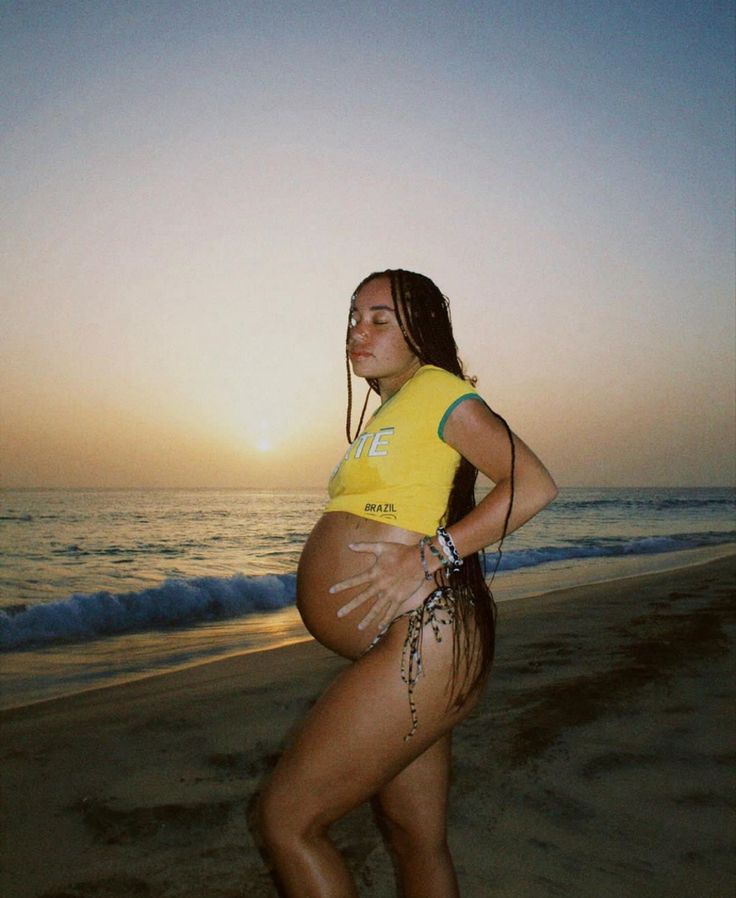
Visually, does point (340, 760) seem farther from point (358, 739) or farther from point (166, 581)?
point (166, 581)

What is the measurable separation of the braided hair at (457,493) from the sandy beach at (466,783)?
1.66m

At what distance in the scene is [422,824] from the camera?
6.07 feet

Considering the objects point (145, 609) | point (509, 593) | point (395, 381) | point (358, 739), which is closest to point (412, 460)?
point (395, 381)

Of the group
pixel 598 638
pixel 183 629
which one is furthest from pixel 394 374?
pixel 183 629

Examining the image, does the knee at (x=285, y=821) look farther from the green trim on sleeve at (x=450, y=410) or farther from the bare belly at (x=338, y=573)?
the green trim on sleeve at (x=450, y=410)

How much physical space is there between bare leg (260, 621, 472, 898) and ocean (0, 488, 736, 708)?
16.0 ft

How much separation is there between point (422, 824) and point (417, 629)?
64 cm

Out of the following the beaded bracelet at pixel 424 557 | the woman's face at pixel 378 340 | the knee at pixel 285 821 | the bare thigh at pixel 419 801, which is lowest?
the bare thigh at pixel 419 801

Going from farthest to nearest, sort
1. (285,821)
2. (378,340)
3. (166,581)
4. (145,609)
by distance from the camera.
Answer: (166,581), (145,609), (378,340), (285,821)

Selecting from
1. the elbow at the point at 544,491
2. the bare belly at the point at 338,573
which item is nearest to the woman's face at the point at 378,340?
the bare belly at the point at 338,573

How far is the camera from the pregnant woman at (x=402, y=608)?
1563 mm

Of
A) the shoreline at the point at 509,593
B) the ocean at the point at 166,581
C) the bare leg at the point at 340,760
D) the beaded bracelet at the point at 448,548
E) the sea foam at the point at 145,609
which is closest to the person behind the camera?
the bare leg at the point at 340,760

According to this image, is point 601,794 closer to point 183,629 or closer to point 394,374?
point 394,374

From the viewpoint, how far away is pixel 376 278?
210cm
